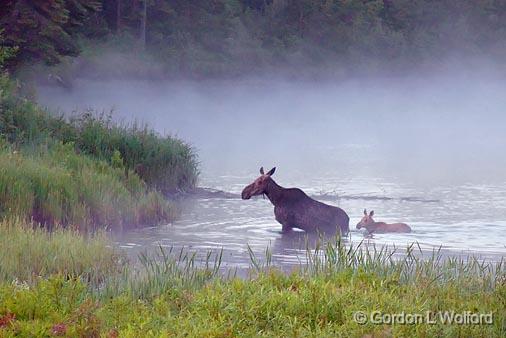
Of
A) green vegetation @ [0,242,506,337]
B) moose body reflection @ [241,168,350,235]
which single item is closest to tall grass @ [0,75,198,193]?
moose body reflection @ [241,168,350,235]

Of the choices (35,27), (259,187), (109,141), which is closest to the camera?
(259,187)

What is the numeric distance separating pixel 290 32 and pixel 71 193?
41.6m

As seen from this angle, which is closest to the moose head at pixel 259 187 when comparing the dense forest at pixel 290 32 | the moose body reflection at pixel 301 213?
the moose body reflection at pixel 301 213

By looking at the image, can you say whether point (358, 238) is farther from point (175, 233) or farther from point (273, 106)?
point (273, 106)

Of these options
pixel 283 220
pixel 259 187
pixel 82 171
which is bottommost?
pixel 283 220

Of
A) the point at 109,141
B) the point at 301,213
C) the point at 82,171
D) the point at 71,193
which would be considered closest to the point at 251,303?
the point at 71,193

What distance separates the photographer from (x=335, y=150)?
31.5 m

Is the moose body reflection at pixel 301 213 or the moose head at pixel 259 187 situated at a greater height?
the moose head at pixel 259 187

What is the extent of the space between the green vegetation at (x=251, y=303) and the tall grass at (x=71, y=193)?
14.2 feet

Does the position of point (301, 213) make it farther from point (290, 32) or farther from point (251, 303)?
point (290, 32)

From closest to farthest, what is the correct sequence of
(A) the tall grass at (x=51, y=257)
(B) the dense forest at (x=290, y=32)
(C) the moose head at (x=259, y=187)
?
1. (A) the tall grass at (x=51, y=257)
2. (C) the moose head at (x=259, y=187)
3. (B) the dense forest at (x=290, y=32)

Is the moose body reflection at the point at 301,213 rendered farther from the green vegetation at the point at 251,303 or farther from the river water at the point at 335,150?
the green vegetation at the point at 251,303

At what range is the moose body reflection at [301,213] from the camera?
48.6 ft

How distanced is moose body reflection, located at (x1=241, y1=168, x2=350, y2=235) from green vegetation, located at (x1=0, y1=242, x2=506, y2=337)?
5893mm
